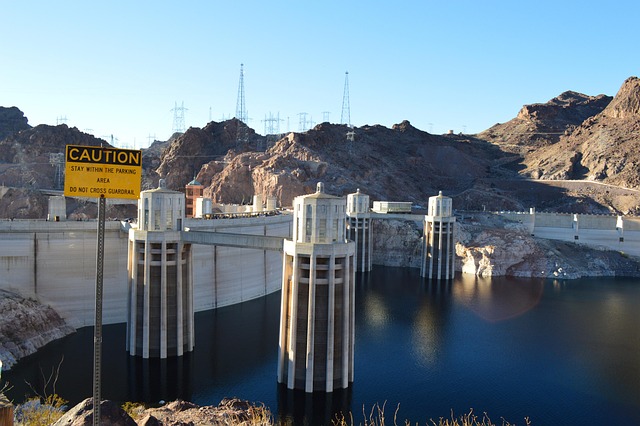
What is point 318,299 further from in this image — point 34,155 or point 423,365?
point 34,155

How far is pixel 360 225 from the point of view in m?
87.2

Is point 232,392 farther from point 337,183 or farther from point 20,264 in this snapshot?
point 337,183

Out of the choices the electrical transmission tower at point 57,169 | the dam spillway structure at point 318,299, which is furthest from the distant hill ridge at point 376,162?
the dam spillway structure at point 318,299

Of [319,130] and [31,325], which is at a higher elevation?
[319,130]

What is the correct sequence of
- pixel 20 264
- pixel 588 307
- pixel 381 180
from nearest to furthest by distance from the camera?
pixel 20 264, pixel 588 307, pixel 381 180

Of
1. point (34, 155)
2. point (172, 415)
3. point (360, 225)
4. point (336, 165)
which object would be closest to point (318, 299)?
point (172, 415)

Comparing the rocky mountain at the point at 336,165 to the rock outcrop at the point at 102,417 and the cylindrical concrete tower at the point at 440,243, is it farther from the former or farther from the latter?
the rock outcrop at the point at 102,417

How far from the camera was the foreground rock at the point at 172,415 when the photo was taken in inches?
572

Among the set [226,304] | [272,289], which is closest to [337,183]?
[272,289]

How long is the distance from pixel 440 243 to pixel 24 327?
5500cm

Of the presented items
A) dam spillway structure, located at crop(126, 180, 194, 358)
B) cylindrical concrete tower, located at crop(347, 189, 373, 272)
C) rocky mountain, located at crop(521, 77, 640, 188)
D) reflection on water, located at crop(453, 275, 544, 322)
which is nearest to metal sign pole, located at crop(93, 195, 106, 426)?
dam spillway structure, located at crop(126, 180, 194, 358)

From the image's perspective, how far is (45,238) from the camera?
4619 centimetres

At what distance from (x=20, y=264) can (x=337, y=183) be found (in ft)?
227

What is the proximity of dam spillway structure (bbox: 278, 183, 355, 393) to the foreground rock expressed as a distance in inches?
272
